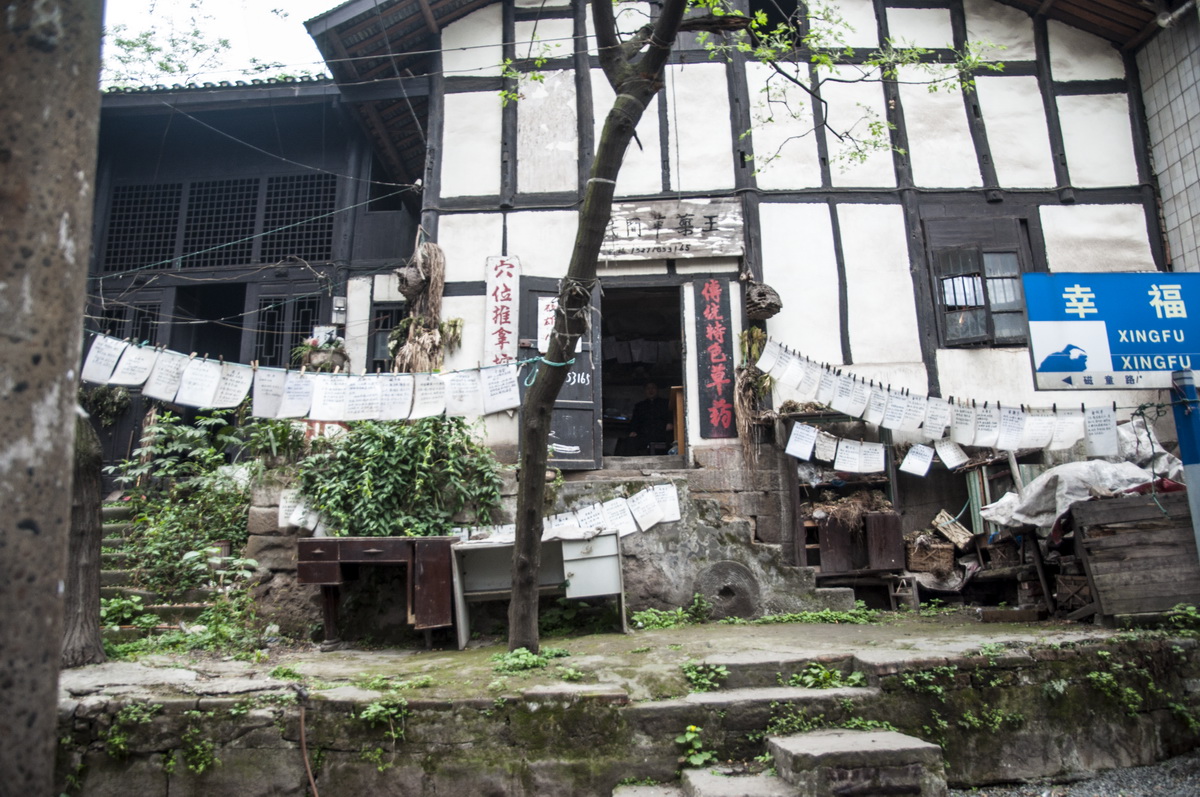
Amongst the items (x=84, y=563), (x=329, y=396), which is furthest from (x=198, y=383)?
(x=84, y=563)

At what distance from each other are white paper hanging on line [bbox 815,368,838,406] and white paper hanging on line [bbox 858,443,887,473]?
2.60 feet

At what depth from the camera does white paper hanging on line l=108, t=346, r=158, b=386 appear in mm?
7395

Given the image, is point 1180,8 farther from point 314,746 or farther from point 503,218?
point 314,746

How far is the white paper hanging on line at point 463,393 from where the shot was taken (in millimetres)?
8133

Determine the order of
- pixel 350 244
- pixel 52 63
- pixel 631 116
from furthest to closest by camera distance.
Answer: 1. pixel 350 244
2. pixel 631 116
3. pixel 52 63

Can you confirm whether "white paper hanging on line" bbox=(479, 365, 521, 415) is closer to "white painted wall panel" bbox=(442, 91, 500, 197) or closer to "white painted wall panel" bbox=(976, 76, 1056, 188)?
"white painted wall panel" bbox=(442, 91, 500, 197)

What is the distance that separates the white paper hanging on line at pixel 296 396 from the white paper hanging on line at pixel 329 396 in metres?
0.06

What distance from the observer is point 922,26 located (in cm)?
1091

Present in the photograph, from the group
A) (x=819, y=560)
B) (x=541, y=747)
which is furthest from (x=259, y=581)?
(x=819, y=560)

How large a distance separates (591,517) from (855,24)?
785cm

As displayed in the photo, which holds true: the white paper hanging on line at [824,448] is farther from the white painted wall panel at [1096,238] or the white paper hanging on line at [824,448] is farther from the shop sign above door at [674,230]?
the white painted wall panel at [1096,238]

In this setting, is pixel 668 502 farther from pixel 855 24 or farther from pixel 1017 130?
pixel 855 24

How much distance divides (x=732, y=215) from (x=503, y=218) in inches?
117

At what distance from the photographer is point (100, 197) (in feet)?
40.5
